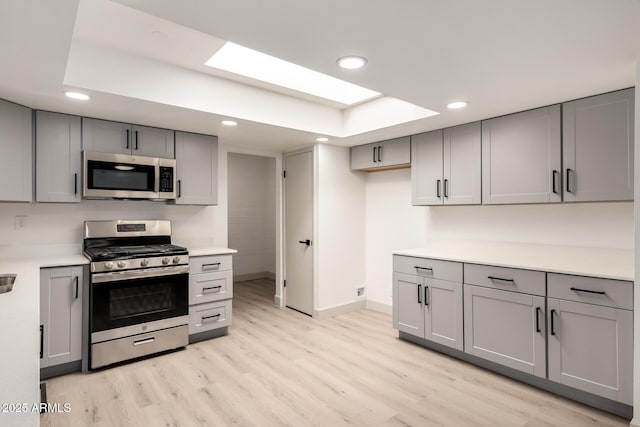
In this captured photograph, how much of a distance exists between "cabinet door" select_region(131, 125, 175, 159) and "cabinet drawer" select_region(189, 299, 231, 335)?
61.6 inches

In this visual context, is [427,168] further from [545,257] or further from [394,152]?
[545,257]

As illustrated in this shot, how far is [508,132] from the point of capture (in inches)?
120

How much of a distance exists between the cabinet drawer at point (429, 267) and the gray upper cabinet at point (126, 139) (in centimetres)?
257

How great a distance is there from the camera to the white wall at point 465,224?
2.75 m

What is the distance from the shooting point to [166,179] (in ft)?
11.2

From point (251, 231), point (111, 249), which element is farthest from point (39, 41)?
point (251, 231)

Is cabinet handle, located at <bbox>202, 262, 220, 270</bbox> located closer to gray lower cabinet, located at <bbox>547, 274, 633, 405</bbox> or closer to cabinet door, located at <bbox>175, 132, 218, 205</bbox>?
cabinet door, located at <bbox>175, 132, 218, 205</bbox>

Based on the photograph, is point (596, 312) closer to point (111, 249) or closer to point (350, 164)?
point (350, 164)

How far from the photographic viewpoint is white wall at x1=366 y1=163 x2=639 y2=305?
2.75 meters

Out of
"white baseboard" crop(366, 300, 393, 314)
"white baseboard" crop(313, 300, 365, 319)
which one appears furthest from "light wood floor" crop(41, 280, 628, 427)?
"white baseboard" crop(366, 300, 393, 314)

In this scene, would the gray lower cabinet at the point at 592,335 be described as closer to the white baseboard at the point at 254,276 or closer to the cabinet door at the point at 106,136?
the cabinet door at the point at 106,136

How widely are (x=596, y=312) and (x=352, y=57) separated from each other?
2275mm

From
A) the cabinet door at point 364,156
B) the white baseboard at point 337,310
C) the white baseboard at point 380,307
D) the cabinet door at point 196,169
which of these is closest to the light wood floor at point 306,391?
the white baseboard at point 337,310

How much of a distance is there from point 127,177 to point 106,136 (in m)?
0.40
